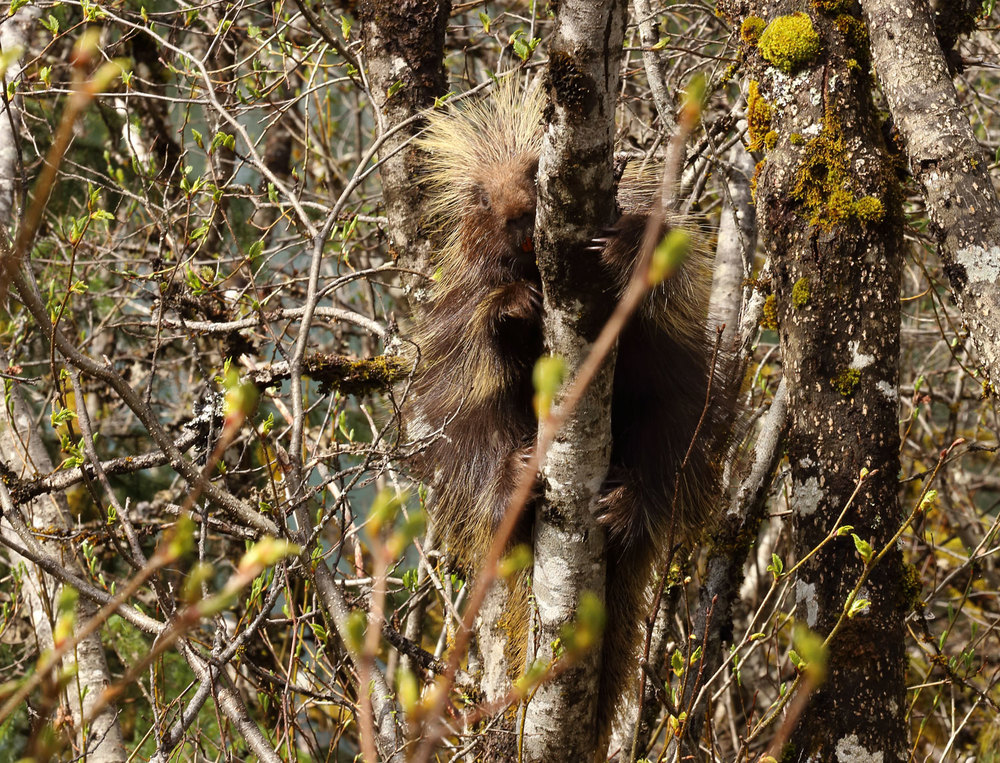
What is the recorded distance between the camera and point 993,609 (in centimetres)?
511

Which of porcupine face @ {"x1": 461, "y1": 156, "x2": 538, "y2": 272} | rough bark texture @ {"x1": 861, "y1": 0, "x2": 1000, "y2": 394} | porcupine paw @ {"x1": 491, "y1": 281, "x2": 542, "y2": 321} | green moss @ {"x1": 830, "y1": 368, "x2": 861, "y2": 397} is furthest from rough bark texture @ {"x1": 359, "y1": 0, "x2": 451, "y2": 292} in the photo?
green moss @ {"x1": 830, "y1": 368, "x2": 861, "y2": 397}

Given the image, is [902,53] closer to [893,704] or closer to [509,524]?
[893,704]

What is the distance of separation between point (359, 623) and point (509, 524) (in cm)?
14

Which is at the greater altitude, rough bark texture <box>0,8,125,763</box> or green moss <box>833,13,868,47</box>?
green moss <box>833,13,868,47</box>

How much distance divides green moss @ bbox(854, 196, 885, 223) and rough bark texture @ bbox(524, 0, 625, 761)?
21.6 inches

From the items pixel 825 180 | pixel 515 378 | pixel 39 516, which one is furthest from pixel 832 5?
pixel 39 516

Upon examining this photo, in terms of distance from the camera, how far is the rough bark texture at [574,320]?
1447 mm

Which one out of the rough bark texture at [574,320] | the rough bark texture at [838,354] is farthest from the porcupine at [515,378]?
the rough bark texture at [838,354]

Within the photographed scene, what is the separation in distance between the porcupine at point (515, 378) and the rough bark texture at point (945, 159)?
0.86 meters

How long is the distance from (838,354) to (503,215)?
1.03 meters

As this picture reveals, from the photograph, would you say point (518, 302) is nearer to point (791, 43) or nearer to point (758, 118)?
point (758, 118)

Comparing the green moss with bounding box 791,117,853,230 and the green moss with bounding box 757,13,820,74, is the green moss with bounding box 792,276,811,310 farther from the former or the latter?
the green moss with bounding box 757,13,820,74

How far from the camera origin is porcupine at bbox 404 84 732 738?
2436mm

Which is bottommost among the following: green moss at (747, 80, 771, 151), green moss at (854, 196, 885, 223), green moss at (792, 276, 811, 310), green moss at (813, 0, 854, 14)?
green moss at (792, 276, 811, 310)
